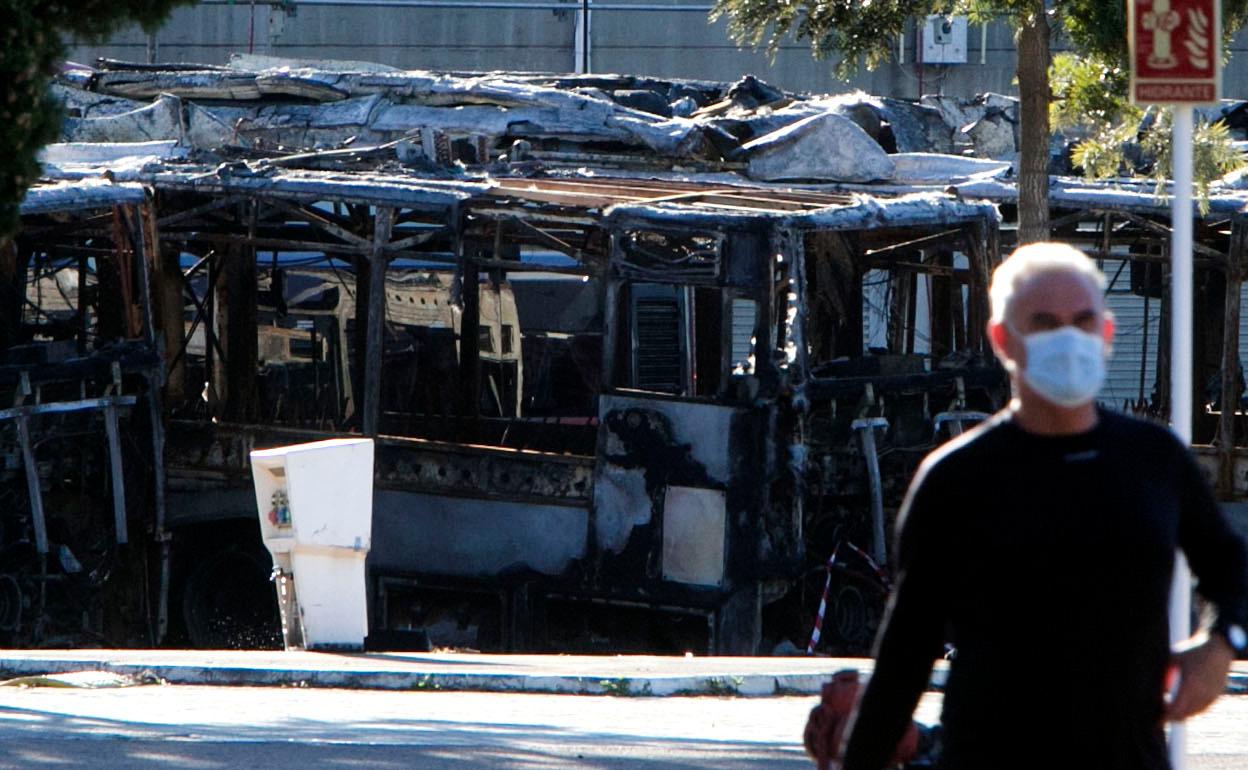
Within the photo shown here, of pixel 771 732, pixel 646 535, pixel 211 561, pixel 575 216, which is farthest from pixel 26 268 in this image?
pixel 771 732

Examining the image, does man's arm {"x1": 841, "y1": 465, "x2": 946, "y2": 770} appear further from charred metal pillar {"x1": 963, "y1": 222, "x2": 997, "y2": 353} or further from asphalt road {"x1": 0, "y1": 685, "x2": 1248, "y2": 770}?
charred metal pillar {"x1": 963, "y1": 222, "x2": 997, "y2": 353}

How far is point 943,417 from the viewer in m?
11.7

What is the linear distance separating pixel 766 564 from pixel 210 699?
3.86 m

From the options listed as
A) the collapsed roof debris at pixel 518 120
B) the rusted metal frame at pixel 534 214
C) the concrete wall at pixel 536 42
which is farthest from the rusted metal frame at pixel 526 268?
the concrete wall at pixel 536 42

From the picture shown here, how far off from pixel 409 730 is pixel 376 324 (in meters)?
5.26

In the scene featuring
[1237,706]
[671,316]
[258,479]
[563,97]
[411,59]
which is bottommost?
[1237,706]

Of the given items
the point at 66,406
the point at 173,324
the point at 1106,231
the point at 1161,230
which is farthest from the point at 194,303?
the point at 1161,230

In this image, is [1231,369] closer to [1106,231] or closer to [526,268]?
[1106,231]

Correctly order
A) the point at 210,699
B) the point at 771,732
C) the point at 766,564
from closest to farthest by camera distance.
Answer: the point at 771,732, the point at 210,699, the point at 766,564

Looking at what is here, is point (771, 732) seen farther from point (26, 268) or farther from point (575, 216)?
point (26, 268)

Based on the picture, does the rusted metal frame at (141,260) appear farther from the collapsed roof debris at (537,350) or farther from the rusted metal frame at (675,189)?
the rusted metal frame at (675,189)

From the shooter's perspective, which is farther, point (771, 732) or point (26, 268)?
point (26, 268)

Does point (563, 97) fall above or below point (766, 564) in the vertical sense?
above

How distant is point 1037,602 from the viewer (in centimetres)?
293
